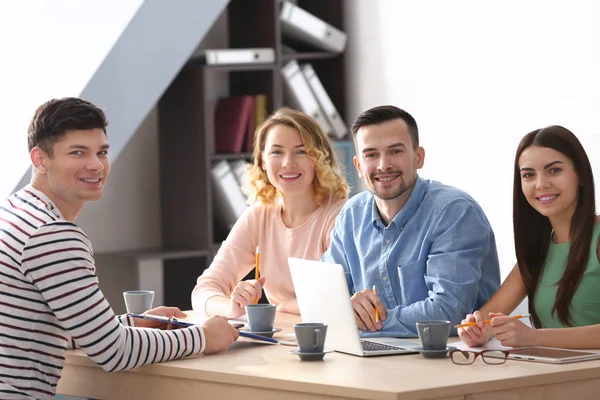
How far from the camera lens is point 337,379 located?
1.80 meters

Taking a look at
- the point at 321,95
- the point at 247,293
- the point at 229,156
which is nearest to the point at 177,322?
the point at 247,293

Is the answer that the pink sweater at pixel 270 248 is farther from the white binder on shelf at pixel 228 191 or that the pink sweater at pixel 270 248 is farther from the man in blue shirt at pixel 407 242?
the white binder on shelf at pixel 228 191

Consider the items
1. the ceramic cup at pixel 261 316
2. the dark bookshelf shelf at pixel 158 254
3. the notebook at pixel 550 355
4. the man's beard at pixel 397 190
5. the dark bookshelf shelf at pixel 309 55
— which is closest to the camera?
the notebook at pixel 550 355

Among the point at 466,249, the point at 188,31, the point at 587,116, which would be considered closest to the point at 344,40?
the point at 188,31

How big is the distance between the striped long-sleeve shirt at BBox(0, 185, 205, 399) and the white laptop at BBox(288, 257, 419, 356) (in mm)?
319

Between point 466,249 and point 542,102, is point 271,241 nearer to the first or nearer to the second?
point 466,249

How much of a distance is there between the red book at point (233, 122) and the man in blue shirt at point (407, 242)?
2095 mm

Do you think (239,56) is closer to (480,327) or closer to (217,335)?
(217,335)

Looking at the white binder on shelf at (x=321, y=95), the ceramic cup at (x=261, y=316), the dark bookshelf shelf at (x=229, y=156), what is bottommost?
the ceramic cup at (x=261, y=316)

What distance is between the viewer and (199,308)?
2.87 meters

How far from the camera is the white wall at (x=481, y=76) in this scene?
388 centimetres

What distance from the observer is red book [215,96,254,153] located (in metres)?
4.69

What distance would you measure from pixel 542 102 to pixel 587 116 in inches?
10.6

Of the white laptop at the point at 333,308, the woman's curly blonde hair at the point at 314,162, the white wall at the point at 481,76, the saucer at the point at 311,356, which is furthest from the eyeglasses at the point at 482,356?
the white wall at the point at 481,76
